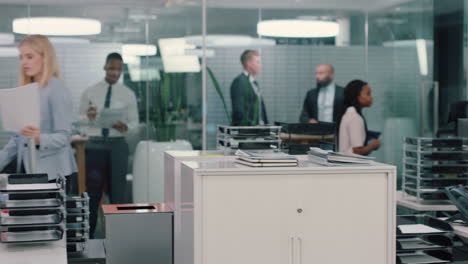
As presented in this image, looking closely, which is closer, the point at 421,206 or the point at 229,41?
the point at 421,206

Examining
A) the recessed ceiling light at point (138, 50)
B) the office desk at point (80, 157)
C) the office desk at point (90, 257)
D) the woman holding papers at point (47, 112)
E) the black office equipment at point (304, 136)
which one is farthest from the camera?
the recessed ceiling light at point (138, 50)

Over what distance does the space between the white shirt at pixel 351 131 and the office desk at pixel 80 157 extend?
224cm

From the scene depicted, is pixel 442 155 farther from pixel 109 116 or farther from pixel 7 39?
pixel 7 39

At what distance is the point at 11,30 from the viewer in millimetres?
6281

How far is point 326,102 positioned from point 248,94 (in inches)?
29.1

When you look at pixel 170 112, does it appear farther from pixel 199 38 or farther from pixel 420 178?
pixel 420 178

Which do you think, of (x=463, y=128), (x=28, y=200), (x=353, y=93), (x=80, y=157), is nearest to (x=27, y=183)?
(x=28, y=200)

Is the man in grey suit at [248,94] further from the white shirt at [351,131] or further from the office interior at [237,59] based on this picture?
the white shirt at [351,131]

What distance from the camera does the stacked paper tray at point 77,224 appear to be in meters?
3.53

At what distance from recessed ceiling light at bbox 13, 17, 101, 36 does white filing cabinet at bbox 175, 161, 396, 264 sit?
3.55 metres

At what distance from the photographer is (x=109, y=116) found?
651 centimetres

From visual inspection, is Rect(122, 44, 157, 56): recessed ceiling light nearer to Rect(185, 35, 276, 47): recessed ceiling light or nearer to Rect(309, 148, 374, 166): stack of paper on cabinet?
Rect(185, 35, 276, 47): recessed ceiling light

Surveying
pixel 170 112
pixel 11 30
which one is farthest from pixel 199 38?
pixel 11 30

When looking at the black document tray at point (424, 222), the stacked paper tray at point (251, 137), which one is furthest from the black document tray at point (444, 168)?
the stacked paper tray at point (251, 137)
